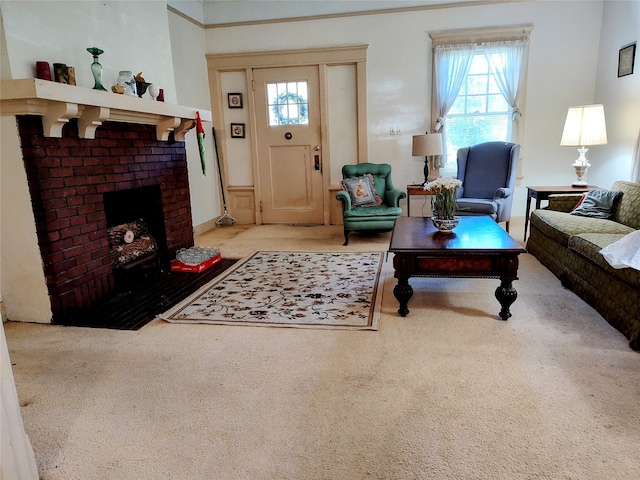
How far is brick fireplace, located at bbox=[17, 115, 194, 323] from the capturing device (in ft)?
8.82

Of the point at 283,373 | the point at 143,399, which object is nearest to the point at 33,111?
the point at 143,399

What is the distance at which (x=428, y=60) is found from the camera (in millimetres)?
5320

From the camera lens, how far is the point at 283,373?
2166 millimetres

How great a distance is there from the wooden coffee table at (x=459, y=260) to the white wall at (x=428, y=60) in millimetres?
2947

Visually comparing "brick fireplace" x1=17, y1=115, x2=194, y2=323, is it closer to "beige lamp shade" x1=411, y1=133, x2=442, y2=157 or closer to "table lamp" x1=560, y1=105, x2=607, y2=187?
"beige lamp shade" x1=411, y1=133, x2=442, y2=157

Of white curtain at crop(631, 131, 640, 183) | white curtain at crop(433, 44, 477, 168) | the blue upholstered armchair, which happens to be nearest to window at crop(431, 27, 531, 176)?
white curtain at crop(433, 44, 477, 168)

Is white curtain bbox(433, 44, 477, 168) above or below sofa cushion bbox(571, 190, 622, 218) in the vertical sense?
above

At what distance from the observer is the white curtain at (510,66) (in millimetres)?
5090

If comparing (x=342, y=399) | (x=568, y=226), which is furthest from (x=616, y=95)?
(x=342, y=399)

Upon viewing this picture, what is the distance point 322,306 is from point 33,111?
2137mm

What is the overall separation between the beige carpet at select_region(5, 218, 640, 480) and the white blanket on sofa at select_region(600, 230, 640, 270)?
1.39 ft

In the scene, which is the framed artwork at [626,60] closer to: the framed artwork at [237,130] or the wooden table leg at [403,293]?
the wooden table leg at [403,293]

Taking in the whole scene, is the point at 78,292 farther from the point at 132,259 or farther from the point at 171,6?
the point at 171,6

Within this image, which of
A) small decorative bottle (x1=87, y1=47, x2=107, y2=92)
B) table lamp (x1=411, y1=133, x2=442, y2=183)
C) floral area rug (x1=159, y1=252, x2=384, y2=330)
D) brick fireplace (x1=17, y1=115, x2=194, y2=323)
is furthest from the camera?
table lamp (x1=411, y1=133, x2=442, y2=183)
